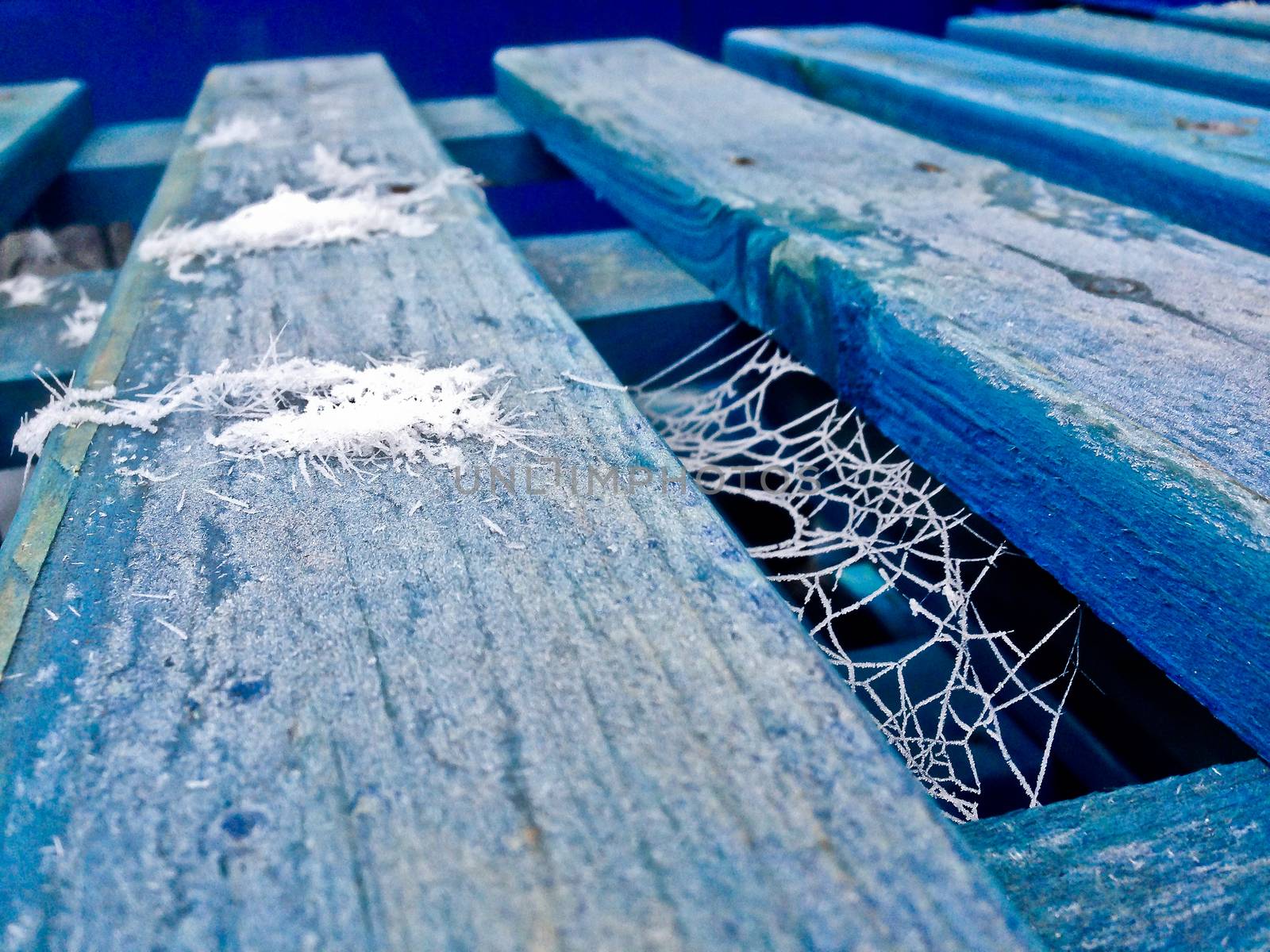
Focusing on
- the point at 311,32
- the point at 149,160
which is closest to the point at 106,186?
the point at 149,160

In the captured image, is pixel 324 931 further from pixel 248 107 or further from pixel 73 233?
pixel 73 233

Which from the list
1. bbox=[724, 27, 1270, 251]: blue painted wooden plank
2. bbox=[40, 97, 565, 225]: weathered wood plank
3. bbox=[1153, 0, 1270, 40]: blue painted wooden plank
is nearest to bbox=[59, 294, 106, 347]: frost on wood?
bbox=[40, 97, 565, 225]: weathered wood plank

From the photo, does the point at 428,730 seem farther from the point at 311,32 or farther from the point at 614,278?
the point at 311,32

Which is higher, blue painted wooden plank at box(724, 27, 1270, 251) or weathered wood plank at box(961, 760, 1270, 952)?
blue painted wooden plank at box(724, 27, 1270, 251)

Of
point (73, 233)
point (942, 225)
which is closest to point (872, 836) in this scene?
point (942, 225)

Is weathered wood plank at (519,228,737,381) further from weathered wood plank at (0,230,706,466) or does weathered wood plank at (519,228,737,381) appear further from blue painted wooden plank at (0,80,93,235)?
blue painted wooden plank at (0,80,93,235)
